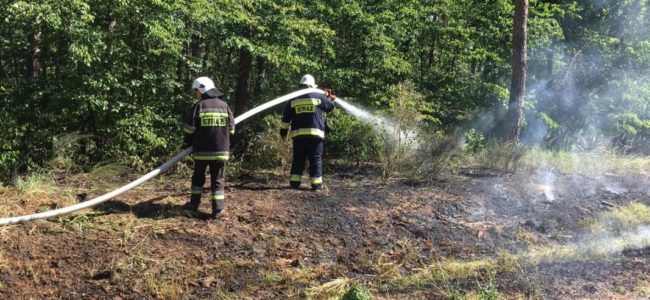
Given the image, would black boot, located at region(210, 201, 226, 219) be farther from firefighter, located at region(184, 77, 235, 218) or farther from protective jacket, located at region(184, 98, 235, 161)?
protective jacket, located at region(184, 98, 235, 161)

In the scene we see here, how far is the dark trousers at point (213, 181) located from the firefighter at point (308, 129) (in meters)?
1.60

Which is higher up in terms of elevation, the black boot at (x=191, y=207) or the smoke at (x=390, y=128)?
the smoke at (x=390, y=128)

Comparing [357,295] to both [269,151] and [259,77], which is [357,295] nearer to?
[269,151]

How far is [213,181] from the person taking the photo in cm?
627

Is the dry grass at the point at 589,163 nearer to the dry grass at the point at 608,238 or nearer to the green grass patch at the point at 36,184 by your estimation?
the dry grass at the point at 608,238

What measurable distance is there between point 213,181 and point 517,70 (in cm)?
847

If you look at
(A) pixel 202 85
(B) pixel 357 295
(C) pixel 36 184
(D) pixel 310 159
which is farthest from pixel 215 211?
(B) pixel 357 295

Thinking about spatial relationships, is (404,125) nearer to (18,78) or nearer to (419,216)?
(419,216)

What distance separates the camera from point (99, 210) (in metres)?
6.27

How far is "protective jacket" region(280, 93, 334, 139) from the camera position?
764cm

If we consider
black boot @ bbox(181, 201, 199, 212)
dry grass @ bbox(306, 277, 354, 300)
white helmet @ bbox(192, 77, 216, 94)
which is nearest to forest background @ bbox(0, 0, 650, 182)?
white helmet @ bbox(192, 77, 216, 94)

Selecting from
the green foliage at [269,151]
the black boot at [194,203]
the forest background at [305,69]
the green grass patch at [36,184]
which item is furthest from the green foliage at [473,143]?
the green grass patch at [36,184]

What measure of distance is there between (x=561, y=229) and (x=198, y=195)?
15.8 feet

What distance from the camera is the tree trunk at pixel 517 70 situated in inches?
476
